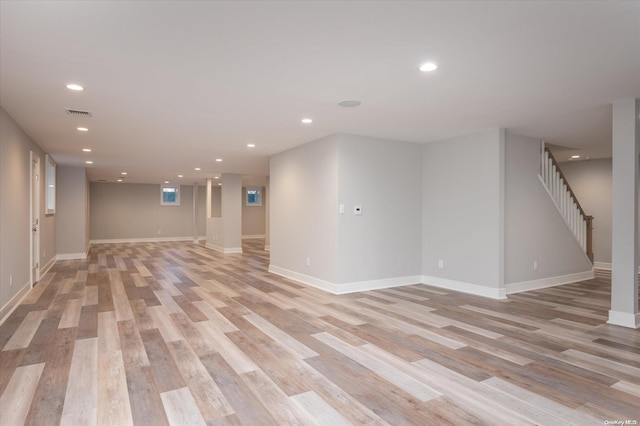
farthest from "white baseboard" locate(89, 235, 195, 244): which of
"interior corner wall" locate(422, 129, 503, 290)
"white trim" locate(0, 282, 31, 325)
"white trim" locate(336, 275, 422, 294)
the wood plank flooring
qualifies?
"interior corner wall" locate(422, 129, 503, 290)

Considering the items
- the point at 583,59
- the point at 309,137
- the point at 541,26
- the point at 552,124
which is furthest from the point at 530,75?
the point at 309,137

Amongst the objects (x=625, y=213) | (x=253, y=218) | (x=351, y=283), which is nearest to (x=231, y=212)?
(x=253, y=218)

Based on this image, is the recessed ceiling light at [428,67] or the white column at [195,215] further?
the white column at [195,215]

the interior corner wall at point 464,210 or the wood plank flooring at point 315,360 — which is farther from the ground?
the interior corner wall at point 464,210

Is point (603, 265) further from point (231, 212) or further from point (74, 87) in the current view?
point (74, 87)

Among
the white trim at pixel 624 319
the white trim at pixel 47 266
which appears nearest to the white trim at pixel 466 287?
the white trim at pixel 624 319

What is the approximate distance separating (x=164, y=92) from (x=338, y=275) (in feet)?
11.0

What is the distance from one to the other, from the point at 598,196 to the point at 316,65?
8.16 meters

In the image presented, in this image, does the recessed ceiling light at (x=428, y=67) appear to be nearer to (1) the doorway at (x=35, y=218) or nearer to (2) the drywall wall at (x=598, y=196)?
(1) the doorway at (x=35, y=218)

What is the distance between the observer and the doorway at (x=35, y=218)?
19.4 ft

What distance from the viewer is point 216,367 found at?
9.27ft

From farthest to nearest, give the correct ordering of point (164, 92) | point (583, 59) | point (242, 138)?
point (242, 138)
point (164, 92)
point (583, 59)

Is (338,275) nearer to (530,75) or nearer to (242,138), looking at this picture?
(242,138)

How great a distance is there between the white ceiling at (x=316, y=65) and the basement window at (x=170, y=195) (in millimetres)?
9734
